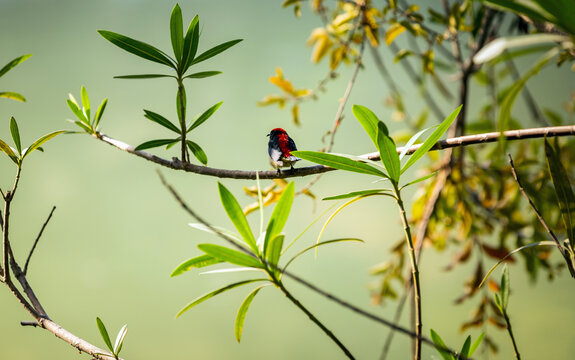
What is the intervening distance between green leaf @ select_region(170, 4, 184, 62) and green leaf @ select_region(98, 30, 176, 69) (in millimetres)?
16

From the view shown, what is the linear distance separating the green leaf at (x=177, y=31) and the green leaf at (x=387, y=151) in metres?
0.29

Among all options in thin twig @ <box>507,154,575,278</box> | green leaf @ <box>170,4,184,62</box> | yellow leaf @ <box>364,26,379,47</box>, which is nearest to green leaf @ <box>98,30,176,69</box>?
green leaf @ <box>170,4,184,62</box>

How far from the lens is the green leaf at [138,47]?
1.66ft

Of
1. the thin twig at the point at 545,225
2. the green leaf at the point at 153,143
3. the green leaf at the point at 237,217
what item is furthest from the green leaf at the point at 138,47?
the thin twig at the point at 545,225

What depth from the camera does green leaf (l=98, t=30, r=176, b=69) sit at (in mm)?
507

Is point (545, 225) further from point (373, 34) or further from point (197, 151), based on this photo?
point (373, 34)

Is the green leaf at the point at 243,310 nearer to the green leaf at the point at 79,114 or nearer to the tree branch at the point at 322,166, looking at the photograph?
the tree branch at the point at 322,166

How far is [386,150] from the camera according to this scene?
41cm

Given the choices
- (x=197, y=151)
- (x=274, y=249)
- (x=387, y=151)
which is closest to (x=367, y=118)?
(x=387, y=151)

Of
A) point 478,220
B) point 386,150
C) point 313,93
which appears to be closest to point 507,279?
point 386,150

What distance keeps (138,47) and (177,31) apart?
58 millimetres

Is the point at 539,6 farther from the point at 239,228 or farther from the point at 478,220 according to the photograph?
the point at 478,220

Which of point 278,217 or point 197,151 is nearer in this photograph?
point 278,217

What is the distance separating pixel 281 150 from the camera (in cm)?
70
